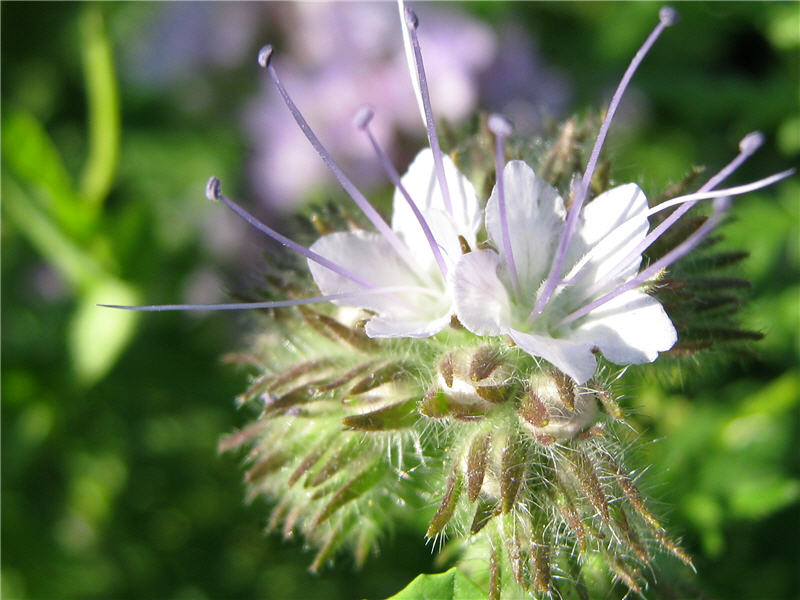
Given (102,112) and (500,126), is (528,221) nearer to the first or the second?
(500,126)

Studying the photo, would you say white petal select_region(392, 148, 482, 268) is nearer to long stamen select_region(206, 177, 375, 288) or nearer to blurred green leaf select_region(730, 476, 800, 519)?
long stamen select_region(206, 177, 375, 288)

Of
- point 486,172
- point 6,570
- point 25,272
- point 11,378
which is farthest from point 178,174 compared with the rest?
point 486,172

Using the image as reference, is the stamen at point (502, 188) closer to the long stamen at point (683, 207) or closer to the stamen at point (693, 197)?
the stamen at point (693, 197)

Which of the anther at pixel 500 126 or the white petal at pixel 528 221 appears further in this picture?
the white petal at pixel 528 221

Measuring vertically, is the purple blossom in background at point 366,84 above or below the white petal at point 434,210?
below

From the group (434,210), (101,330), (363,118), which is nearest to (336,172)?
(363,118)

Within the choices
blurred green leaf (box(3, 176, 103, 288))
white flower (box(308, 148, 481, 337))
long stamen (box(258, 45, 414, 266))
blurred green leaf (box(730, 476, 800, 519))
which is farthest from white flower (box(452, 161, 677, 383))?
blurred green leaf (box(3, 176, 103, 288))

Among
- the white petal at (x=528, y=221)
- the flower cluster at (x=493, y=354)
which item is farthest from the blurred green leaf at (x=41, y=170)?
the white petal at (x=528, y=221)
